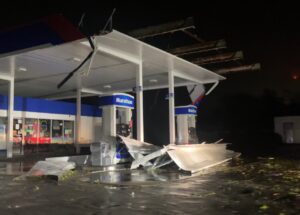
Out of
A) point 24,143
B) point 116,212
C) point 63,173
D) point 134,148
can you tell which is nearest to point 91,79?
point 24,143

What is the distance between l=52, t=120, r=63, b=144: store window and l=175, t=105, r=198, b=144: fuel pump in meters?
8.33

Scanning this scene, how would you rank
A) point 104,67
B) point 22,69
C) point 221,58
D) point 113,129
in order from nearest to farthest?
point 113,129 < point 22,69 < point 104,67 < point 221,58

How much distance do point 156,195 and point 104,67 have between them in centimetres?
1318

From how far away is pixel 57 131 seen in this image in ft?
→ 86.1

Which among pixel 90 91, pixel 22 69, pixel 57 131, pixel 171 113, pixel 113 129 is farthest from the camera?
pixel 90 91

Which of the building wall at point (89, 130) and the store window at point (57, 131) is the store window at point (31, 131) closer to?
the store window at point (57, 131)

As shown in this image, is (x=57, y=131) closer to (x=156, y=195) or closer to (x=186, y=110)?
(x=186, y=110)

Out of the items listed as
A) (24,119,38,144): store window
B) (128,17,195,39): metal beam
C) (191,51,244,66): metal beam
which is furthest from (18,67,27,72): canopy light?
(191,51,244,66): metal beam

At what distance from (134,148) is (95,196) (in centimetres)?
712

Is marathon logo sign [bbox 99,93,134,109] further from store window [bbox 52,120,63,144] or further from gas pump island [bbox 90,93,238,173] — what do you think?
store window [bbox 52,120,63,144]

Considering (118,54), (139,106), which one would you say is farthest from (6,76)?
(139,106)

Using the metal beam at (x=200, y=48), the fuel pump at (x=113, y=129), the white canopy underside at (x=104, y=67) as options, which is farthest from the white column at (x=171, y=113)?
the fuel pump at (x=113, y=129)

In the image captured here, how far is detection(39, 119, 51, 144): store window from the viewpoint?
2497cm

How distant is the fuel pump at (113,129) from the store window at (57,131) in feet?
33.5
